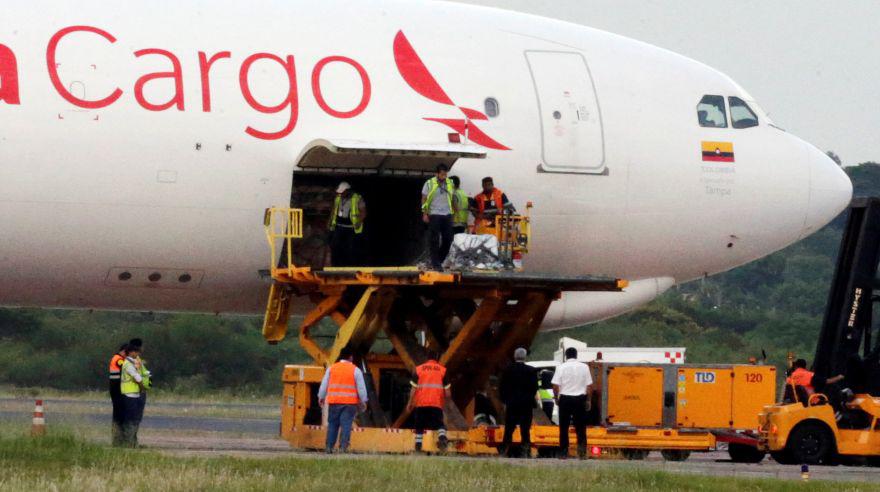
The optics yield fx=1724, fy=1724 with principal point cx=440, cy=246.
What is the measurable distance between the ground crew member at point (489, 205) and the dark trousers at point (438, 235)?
53 cm

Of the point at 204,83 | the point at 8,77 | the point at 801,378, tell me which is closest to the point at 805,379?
the point at 801,378

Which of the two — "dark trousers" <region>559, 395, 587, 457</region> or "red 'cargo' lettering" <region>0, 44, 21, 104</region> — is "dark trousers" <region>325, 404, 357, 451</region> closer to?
"dark trousers" <region>559, 395, 587, 457</region>

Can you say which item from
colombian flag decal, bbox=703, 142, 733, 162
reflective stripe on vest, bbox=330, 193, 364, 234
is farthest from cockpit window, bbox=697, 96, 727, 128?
reflective stripe on vest, bbox=330, 193, 364, 234

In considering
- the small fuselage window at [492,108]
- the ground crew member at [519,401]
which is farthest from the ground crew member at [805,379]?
the small fuselage window at [492,108]

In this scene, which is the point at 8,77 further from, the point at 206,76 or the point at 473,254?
the point at 473,254

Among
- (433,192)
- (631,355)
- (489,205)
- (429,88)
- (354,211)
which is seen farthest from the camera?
(631,355)

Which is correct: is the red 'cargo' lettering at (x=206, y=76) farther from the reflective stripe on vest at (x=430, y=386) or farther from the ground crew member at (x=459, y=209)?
the reflective stripe on vest at (x=430, y=386)

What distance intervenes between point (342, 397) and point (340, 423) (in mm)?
456

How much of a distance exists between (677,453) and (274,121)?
795cm

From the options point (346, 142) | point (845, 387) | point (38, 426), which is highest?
point (346, 142)

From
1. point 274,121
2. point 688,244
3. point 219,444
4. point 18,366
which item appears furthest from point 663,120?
point 18,366

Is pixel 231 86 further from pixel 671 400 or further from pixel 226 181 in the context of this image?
pixel 671 400

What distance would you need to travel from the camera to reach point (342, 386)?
22.6 meters

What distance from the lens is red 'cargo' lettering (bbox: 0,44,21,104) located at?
2233 centimetres
